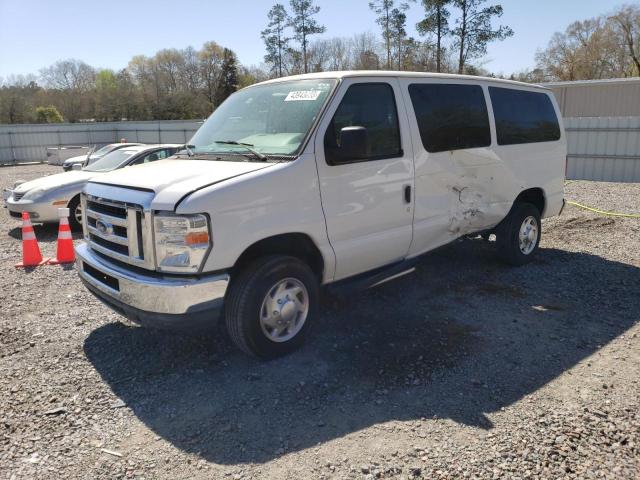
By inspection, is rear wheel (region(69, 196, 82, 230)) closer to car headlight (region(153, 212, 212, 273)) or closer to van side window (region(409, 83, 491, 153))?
car headlight (region(153, 212, 212, 273))

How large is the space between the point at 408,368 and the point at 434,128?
7.90 ft

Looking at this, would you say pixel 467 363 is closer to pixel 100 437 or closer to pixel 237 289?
pixel 237 289

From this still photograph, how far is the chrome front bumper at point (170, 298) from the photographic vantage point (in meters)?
3.49

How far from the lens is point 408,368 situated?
3.99m

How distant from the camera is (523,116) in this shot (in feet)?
20.5

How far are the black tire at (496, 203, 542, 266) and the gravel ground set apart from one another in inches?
27.3

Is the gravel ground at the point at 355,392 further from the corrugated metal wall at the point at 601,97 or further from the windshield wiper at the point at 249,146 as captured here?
the corrugated metal wall at the point at 601,97

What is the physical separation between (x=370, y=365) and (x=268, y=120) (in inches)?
89.7

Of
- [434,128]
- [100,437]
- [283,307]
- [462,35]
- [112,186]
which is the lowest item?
[100,437]

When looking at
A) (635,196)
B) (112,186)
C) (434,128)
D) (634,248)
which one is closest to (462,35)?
(635,196)

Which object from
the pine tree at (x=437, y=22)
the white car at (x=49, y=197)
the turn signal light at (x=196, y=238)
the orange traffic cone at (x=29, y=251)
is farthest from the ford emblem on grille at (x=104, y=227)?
the pine tree at (x=437, y=22)

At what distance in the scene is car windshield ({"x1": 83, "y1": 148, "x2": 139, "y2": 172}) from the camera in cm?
1005

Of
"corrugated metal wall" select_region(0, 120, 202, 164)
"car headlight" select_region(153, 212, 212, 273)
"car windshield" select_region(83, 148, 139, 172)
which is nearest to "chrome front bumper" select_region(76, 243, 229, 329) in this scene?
"car headlight" select_region(153, 212, 212, 273)

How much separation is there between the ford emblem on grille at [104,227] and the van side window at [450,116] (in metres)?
2.93
